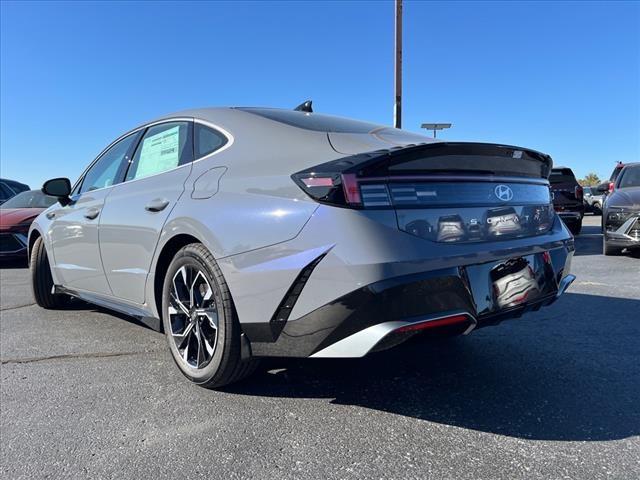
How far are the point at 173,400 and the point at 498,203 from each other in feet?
6.35

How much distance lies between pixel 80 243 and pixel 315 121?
2236mm

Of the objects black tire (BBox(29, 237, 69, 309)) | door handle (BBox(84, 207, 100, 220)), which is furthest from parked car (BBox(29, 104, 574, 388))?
black tire (BBox(29, 237, 69, 309))

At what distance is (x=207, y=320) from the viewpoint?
2674 mm

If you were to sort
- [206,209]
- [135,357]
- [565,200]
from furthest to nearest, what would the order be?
[565,200] < [135,357] < [206,209]

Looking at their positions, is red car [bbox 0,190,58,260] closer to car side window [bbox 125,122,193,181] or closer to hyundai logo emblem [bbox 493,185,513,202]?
car side window [bbox 125,122,193,181]

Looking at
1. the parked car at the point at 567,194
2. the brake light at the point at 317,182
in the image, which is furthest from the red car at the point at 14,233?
the parked car at the point at 567,194

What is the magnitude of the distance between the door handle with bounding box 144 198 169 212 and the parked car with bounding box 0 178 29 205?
35.3 ft

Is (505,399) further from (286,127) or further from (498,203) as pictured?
(286,127)

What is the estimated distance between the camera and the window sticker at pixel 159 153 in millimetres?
3186

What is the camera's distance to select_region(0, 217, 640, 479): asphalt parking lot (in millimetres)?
1997

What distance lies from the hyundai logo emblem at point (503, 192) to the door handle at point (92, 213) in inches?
109

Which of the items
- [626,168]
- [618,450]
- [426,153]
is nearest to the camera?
[618,450]

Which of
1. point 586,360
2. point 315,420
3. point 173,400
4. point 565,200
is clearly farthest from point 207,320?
point 565,200

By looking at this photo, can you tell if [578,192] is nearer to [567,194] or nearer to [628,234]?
[567,194]
